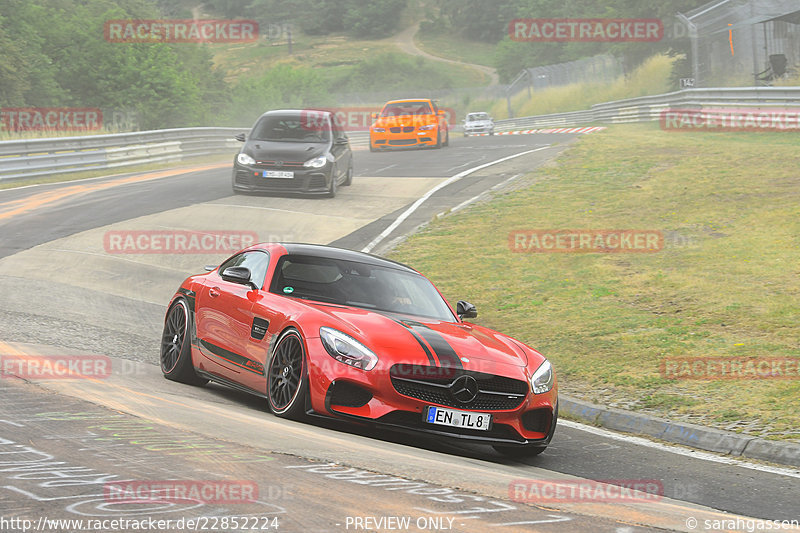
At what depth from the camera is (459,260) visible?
51.8 feet

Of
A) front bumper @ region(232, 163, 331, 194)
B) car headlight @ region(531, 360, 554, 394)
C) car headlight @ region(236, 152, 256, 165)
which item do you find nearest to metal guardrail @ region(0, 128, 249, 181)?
car headlight @ region(236, 152, 256, 165)

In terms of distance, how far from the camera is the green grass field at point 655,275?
29.6 ft

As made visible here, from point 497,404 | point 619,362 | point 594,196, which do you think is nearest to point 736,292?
point 619,362

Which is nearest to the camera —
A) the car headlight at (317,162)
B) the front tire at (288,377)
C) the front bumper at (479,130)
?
the front tire at (288,377)

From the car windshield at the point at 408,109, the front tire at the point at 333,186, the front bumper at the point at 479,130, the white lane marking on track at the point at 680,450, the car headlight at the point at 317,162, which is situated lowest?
the white lane marking on track at the point at 680,450

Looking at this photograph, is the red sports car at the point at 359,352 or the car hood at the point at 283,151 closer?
the red sports car at the point at 359,352

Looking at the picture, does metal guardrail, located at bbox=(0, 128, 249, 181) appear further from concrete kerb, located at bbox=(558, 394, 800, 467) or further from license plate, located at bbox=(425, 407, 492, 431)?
license plate, located at bbox=(425, 407, 492, 431)

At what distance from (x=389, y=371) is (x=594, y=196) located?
14.5 meters

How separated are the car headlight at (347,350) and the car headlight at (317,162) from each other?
1438 cm

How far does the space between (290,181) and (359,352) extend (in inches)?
575

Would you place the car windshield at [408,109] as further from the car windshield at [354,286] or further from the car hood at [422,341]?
the car hood at [422,341]

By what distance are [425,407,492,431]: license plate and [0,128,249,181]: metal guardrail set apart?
21.3m

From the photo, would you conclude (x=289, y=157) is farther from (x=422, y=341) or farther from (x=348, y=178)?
(x=422, y=341)

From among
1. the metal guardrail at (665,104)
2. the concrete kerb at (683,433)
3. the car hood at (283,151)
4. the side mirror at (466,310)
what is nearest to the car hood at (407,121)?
the metal guardrail at (665,104)
